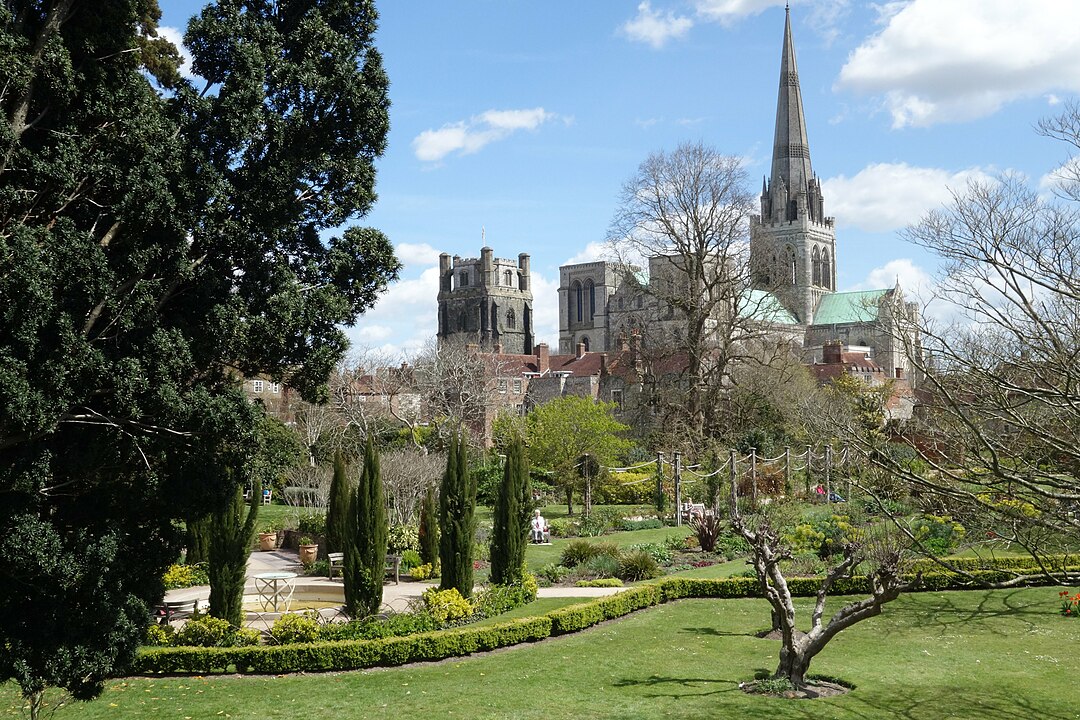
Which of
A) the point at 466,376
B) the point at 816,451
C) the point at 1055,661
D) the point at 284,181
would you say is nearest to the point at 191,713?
the point at 284,181

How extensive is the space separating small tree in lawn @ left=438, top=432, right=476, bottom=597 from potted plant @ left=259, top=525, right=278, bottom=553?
11.8 metres

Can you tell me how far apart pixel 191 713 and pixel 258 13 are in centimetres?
805

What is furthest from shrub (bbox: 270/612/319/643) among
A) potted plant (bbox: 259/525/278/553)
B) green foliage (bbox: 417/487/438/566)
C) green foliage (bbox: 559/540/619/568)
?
potted plant (bbox: 259/525/278/553)

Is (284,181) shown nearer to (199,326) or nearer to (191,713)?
(199,326)

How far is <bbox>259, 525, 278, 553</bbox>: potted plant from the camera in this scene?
2777cm

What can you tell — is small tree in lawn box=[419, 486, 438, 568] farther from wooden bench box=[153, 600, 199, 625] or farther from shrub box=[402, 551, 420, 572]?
wooden bench box=[153, 600, 199, 625]

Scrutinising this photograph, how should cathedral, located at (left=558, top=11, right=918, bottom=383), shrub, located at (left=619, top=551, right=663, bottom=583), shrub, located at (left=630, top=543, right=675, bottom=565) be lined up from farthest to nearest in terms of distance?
cathedral, located at (left=558, top=11, right=918, bottom=383) < shrub, located at (left=630, top=543, right=675, bottom=565) < shrub, located at (left=619, top=551, right=663, bottom=583)

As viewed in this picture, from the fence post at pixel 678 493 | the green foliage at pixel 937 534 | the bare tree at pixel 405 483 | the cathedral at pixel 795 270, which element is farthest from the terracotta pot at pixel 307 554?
the cathedral at pixel 795 270

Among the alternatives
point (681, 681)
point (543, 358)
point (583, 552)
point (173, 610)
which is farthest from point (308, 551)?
point (543, 358)

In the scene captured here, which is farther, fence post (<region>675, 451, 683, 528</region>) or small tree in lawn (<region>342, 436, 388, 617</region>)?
fence post (<region>675, 451, 683, 528</region>)

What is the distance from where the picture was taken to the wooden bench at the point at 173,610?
52.1 feet

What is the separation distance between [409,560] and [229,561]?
8144 millimetres

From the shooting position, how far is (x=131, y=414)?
907cm

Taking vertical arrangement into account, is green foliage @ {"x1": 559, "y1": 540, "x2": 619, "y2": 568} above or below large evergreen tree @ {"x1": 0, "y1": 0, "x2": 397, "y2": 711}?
below
